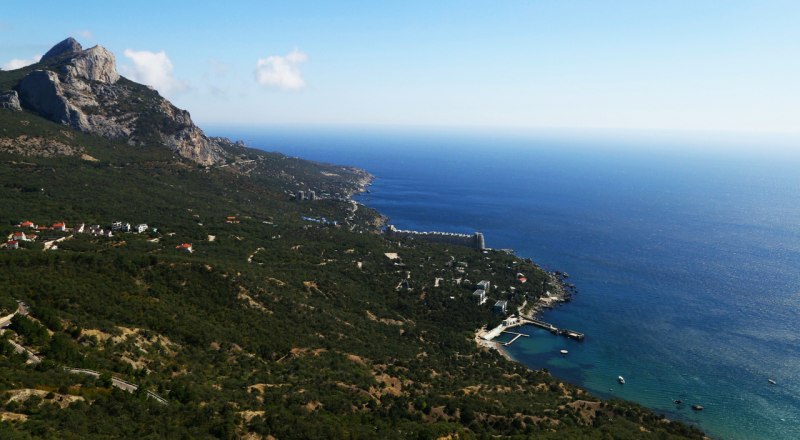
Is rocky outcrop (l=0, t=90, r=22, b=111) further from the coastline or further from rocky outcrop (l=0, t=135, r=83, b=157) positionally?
the coastline

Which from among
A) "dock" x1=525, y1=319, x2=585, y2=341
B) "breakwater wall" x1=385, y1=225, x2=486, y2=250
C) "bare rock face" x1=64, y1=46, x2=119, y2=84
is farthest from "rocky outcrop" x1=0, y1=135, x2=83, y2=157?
"dock" x1=525, y1=319, x2=585, y2=341

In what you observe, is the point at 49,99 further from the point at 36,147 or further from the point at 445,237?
the point at 445,237

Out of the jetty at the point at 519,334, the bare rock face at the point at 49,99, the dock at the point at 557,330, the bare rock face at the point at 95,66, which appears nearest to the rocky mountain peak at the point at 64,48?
the bare rock face at the point at 95,66

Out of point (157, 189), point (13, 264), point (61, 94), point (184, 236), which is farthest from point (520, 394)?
point (61, 94)

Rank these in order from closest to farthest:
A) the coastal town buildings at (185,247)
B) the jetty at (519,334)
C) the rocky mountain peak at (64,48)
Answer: the coastal town buildings at (185,247), the jetty at (519,334), the rocky mountain peak at (64,48)

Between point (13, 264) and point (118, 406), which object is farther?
point (13, 264)

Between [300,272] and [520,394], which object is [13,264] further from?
[520,394]

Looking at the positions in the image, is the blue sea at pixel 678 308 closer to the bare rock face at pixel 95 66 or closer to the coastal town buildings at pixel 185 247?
the coastal town buildings at pixel 185 247

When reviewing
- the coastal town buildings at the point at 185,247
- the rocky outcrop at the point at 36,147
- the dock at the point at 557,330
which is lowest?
the dock at the point at 557,330
